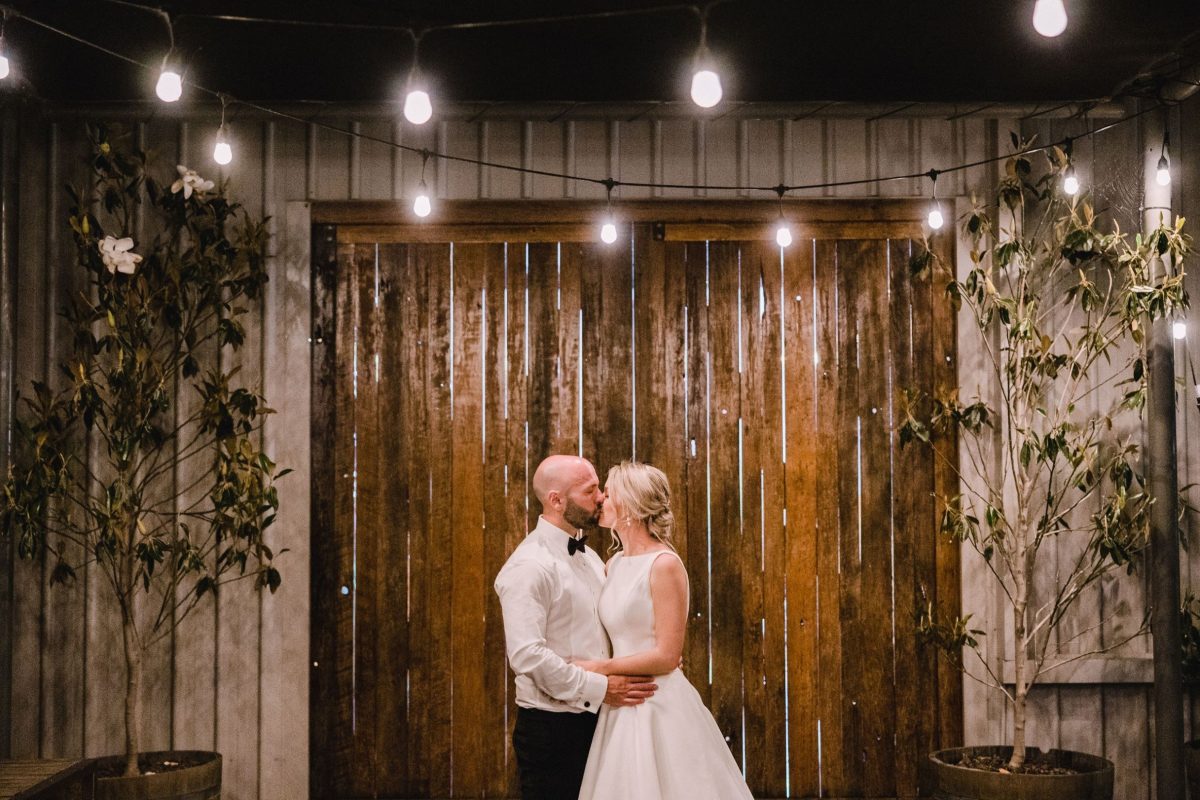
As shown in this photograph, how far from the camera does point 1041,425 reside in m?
5.11

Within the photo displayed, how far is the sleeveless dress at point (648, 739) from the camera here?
10.8ft

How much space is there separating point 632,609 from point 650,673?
21 cm

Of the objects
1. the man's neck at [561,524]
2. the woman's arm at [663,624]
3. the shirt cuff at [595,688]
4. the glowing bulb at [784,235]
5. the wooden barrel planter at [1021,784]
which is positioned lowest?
the wooden barrel planter at [1021,784]

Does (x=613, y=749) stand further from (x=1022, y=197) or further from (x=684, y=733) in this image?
(x=1022, y=197)

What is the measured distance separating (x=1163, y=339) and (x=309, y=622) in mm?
3987

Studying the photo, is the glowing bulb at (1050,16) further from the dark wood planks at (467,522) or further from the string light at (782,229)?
the dark wood planks at (467,522)

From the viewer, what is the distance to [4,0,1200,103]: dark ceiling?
13.4 feet

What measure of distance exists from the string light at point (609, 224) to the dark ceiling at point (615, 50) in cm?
45

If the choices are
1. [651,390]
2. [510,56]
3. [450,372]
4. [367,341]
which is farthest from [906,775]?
[510,56]

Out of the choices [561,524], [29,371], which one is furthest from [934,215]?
[29,371]

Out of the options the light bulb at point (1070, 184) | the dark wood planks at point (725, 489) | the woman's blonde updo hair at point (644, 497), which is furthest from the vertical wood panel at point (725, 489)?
the woman's blonde updo hair at point (644, 497)

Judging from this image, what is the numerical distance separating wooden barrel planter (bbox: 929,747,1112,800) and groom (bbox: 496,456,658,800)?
5.41 ft

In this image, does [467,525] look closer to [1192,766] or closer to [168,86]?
[168,86]

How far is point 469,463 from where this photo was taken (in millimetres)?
5176
